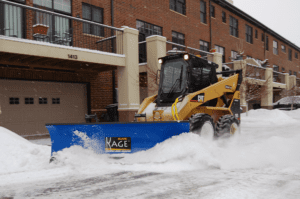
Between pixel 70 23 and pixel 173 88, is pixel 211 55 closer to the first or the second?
pixel 70 23

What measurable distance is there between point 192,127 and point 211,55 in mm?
12887

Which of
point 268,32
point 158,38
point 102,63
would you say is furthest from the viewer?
point 268,32

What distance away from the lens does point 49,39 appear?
1270cm

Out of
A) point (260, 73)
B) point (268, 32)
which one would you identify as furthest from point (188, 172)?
point (268, 32)

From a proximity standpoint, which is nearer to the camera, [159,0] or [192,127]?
[192,127]

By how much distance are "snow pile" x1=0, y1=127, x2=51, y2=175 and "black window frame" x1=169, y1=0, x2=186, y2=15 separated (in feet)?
52.8

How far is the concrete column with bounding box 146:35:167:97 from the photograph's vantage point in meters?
13.6

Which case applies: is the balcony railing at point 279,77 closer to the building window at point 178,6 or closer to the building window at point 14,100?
the building window at point 178,6

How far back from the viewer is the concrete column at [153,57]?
44.7 ft

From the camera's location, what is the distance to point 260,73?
74.6ft

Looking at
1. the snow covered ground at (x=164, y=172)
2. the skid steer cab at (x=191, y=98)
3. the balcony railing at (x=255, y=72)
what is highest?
the balcony railing at (x=255, y=72)

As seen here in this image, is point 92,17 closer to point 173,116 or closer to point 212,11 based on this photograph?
point 173,116

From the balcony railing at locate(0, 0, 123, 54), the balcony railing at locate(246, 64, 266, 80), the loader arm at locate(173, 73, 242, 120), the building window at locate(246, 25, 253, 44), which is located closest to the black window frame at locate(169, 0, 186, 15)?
the balcony railing at locate(246, 64, 266, 80)

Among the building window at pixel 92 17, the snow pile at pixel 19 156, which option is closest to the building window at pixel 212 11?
the building window at pixel 92 17
